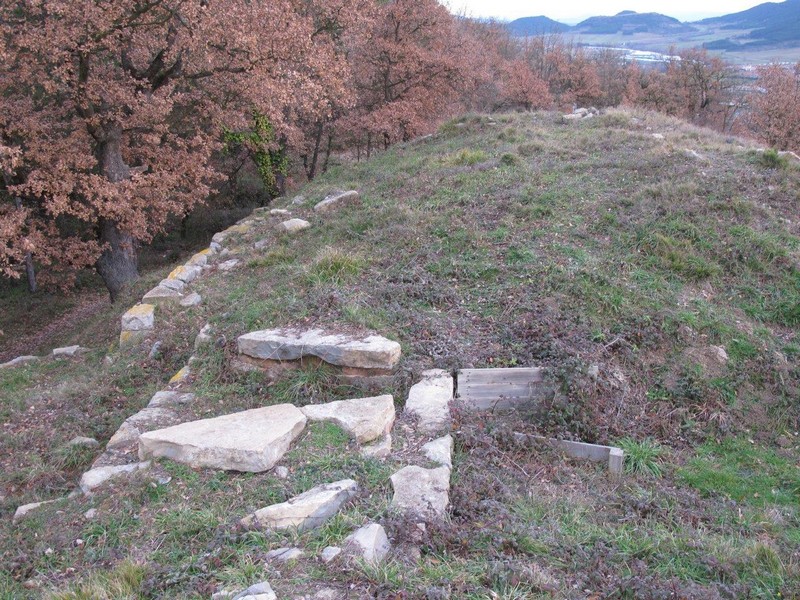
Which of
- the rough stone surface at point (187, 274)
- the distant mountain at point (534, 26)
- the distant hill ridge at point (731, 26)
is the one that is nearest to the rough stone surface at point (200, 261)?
the rough stone surface at point (187, 274)

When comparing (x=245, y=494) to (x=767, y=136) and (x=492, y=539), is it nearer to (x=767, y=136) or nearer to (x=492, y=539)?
(x=492, y=539)

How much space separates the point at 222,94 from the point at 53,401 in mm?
7213

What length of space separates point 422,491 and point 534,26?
172 feet

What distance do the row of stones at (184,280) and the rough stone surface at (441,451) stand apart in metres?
4.20

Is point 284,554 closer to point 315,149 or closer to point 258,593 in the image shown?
point 258,593

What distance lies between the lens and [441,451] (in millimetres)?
3918

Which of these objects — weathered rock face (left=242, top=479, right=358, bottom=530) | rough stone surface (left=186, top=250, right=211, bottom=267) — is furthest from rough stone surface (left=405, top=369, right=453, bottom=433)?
rough stone surface (left=186, top=250, right=211, bottom=267)

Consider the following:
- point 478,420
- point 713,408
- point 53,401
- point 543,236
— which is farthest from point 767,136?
point 53,401

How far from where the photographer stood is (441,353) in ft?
17.1

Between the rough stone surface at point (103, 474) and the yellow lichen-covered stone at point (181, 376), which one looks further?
the yellow lichen-covered stone at point (181, 376)

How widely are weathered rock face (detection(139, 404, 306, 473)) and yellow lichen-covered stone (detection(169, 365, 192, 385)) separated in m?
1.17

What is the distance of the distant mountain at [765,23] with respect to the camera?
61.5 m

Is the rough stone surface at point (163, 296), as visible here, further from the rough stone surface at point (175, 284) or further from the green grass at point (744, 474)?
the green grass at point (744, 474)

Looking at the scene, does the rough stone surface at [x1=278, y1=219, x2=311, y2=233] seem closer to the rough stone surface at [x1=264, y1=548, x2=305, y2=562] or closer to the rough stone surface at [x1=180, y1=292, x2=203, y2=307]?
the rough stone surface at [x1=180, y1=292, x2=203, y2=307]
